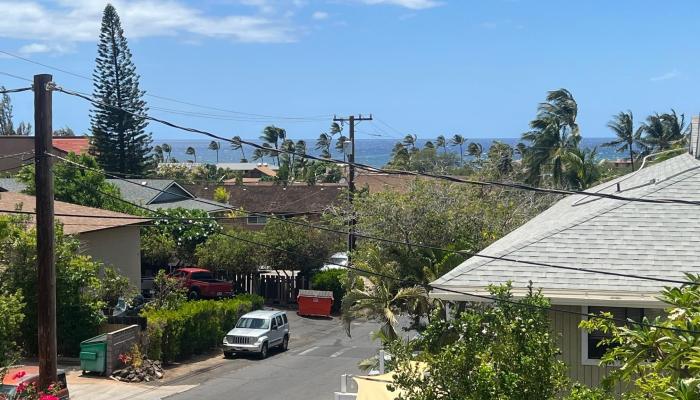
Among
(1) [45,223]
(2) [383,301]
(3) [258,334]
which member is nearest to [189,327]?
(3) [258,334]

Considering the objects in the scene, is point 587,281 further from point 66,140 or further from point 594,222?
point 66,140

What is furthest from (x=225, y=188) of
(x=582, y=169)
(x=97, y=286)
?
(x=97, y=286)

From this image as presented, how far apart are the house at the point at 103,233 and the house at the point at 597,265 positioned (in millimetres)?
21637

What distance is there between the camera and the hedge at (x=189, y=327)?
29203mm

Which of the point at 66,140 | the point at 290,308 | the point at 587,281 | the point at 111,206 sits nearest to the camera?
the point at 587,281

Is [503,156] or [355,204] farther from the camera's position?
[503,156]

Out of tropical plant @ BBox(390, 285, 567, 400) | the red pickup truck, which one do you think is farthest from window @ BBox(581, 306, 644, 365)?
the red pickup truck

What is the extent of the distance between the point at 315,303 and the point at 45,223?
2594 centimetres

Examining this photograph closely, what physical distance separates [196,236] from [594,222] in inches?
1268

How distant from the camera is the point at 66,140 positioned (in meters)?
91.9

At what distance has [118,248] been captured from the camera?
3778 centimetres

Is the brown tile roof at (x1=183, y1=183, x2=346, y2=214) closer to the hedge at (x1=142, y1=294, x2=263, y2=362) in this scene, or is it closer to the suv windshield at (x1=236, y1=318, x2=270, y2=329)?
the hedge at (x1=142, y1=294, x2=263, y2=362)

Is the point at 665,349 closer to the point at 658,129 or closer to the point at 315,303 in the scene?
the point at 315,303

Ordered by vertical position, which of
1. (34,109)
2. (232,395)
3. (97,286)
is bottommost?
(232,395)
